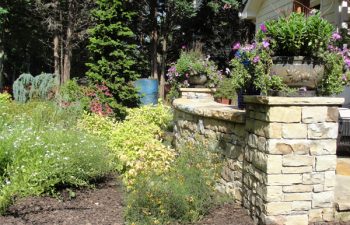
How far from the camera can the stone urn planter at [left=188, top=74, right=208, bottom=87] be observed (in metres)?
7.62

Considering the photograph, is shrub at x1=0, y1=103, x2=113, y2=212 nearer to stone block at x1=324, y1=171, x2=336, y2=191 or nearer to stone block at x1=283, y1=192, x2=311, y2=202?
stone block at x1=283, y1=192, x2=311, y2=202

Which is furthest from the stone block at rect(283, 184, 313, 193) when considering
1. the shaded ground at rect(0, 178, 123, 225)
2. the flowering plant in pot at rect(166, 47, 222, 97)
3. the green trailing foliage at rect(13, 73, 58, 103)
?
the green trailing foliage at rect(13, 73, 58, 103)

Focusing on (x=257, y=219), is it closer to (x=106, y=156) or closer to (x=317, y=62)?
(x=317, y=62)

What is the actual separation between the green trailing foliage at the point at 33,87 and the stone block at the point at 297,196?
22.6 feet

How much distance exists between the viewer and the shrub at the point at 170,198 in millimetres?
3510

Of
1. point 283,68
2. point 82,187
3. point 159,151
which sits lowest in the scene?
point 82,187

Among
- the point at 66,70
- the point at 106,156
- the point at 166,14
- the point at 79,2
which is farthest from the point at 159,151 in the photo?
the point at 166,14

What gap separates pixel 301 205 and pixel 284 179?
10.8 inches

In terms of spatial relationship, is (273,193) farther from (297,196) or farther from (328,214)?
(328,214)

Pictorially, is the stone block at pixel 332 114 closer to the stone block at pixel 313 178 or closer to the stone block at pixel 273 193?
the stone block at pixel 313 178

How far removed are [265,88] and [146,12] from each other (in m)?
15.8

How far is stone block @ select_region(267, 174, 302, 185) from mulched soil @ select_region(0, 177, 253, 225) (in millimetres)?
508

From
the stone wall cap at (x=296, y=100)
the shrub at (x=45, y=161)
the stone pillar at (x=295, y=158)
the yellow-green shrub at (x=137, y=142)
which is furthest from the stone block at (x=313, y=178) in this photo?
the shrub at (x=45, y=161)

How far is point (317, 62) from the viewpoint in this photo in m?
3.37
